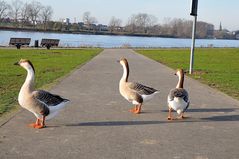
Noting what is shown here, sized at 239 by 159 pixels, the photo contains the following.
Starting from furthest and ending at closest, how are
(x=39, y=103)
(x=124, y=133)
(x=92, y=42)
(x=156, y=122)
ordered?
(x=92, y=42) → (x=156, y=122) → (x=39, y=103) → (x=124, y=133)

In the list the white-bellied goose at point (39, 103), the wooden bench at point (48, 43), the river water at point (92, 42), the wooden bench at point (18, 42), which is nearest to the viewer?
the white-bellied goose at point (39, 103)

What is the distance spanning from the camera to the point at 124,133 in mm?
6707

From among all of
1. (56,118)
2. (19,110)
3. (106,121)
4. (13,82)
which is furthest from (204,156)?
(13,82)

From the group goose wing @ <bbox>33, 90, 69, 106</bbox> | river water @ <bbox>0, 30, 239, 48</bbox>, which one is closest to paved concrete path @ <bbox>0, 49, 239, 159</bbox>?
goose wing @ <bbox>33, 90, 69, 106</bbox>

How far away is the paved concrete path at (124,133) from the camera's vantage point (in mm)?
5586

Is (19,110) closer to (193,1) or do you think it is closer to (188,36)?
(193,1)

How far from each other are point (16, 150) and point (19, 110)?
9.56 ft

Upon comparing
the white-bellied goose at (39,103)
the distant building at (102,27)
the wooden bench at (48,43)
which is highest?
the distant building at (102,27)

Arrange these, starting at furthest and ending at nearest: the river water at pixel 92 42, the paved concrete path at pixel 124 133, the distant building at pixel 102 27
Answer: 1. the distant building at pixel 102 27
2. the river water at pixel 92 42
3. the paved concrete path at pixel 124 133

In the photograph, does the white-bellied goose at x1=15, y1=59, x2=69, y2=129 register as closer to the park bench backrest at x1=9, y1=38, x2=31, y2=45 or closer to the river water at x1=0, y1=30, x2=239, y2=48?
the park bench backrest at x1=9, y1=38, x2=31, y2=45

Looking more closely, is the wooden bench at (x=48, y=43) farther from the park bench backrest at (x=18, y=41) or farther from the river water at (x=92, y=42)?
the river water at (x=92, y=42)

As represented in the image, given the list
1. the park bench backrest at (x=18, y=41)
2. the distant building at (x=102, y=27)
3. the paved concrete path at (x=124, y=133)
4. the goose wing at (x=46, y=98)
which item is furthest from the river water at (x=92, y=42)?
the distant building at (x=102, y=27)

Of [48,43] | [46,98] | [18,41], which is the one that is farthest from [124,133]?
[18,41]

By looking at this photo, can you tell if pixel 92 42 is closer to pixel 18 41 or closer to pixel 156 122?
pixel 18 41
